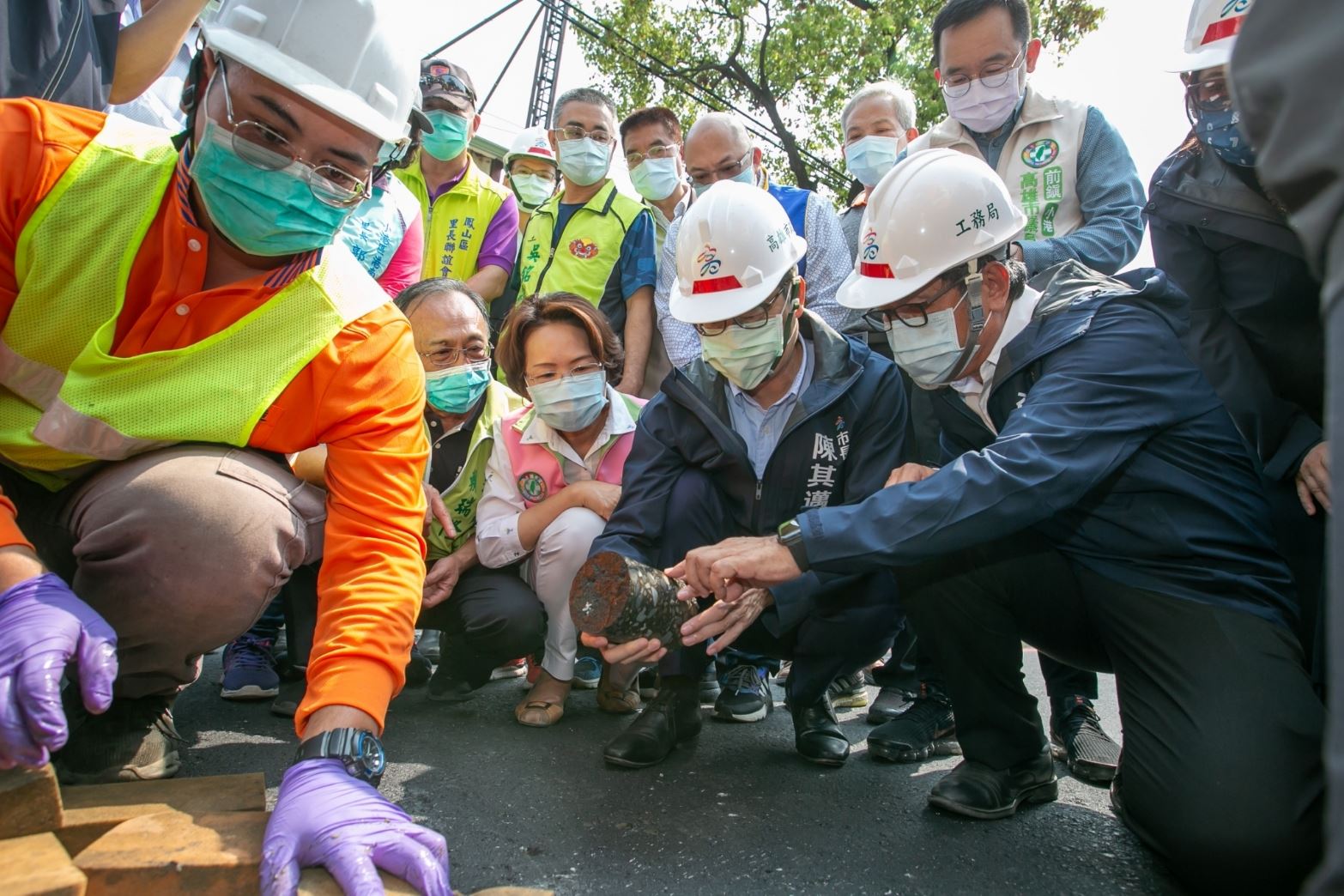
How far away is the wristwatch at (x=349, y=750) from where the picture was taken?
164 cm

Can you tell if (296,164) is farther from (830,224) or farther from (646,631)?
(830,224)

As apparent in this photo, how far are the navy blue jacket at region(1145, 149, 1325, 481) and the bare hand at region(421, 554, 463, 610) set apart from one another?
2.23 m

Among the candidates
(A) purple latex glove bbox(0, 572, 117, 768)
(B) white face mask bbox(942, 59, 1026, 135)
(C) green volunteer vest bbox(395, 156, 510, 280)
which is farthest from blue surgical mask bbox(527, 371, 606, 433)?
(A) purple latex glove bbox(0, 572, 117, 768)

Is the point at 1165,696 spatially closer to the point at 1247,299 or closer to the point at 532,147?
the point at 1247,299

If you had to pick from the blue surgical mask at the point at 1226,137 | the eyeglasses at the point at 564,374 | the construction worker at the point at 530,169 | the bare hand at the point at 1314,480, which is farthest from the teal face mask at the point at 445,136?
the bare hand at the point at 1314,480

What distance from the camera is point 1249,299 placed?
2.39 m

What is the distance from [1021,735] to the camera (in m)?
2.31

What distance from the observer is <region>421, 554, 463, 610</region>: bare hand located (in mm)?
3092

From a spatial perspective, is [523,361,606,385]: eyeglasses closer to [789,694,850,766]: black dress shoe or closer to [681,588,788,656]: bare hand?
[681,588,788,656]: bare hand

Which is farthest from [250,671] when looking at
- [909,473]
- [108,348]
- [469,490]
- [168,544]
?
[909,473]

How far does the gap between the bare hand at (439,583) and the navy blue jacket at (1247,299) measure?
2.23 metres

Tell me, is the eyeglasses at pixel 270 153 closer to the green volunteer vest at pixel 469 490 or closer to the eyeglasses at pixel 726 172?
the green volunteer vest at pixel 469 490

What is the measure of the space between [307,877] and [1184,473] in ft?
6.09

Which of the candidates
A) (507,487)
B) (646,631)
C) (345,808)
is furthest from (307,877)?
(507,487)
